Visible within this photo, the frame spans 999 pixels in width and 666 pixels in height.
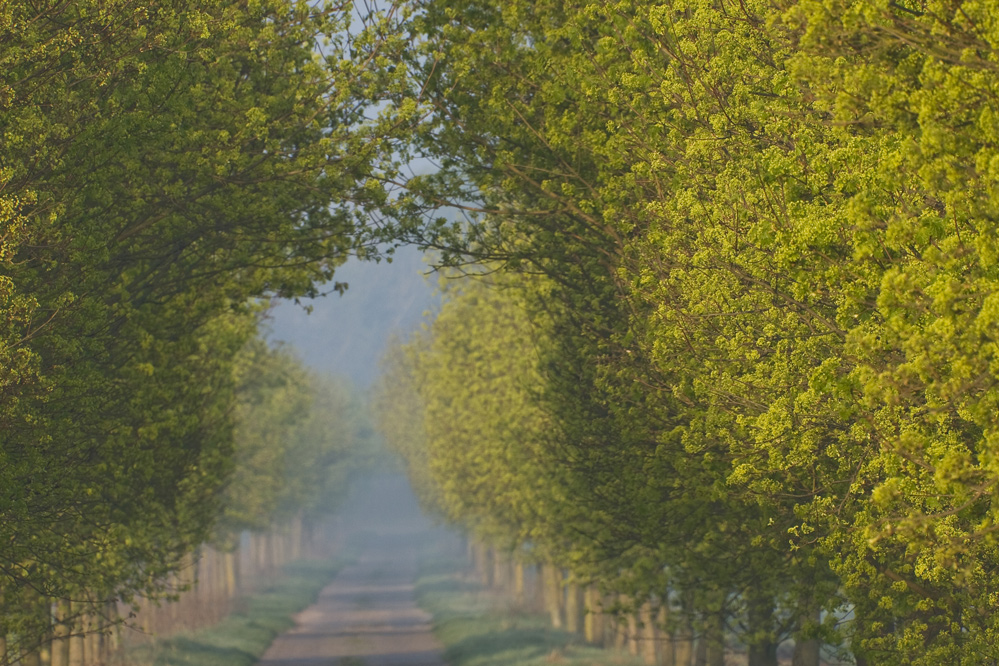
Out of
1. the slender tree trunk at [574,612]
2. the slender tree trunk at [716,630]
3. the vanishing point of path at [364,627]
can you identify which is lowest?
the vanishing point of path at [364,627]

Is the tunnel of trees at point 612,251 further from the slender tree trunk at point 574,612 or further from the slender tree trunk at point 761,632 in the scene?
the slender tree trunk at point 574,612

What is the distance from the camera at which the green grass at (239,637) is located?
3650 cm

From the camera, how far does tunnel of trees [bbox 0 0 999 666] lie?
917 cm

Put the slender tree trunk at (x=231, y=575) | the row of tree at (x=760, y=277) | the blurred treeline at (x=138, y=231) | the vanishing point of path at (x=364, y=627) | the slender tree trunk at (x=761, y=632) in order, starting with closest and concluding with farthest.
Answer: the row of tree at (x=760, y=277) → the blurred treeline at (x=138, y=231) → the slender tree trunk at (x=761, y=632) → the vanishing point of path at (x=364, y=627) → the slender tree trunk at (x=231, y=575)

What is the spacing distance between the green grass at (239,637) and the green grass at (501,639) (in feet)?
20.8

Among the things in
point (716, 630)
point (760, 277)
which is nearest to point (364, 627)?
point (716, 630)

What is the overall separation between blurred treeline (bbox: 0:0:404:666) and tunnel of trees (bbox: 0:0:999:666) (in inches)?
2.7

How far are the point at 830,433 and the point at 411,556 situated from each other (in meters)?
114

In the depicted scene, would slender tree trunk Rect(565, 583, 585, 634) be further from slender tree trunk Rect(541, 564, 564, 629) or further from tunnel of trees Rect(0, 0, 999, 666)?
tunnel of trees Rect(0, 0, 999, 666)

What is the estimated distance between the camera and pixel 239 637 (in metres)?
45.6

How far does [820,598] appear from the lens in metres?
15.4

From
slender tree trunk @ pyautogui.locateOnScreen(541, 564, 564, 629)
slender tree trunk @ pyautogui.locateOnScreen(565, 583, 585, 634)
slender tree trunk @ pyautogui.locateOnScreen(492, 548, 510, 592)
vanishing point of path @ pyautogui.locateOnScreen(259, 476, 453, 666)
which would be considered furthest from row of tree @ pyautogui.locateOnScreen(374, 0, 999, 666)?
slender tree trunk @ pyautogui.locateOnScreen(492, 548, 510, 592)

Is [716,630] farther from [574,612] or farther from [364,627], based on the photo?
[364,627]

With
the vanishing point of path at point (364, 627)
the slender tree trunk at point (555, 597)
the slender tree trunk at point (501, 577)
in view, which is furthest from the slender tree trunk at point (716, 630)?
the slender tree trunk at point (501, 577)
